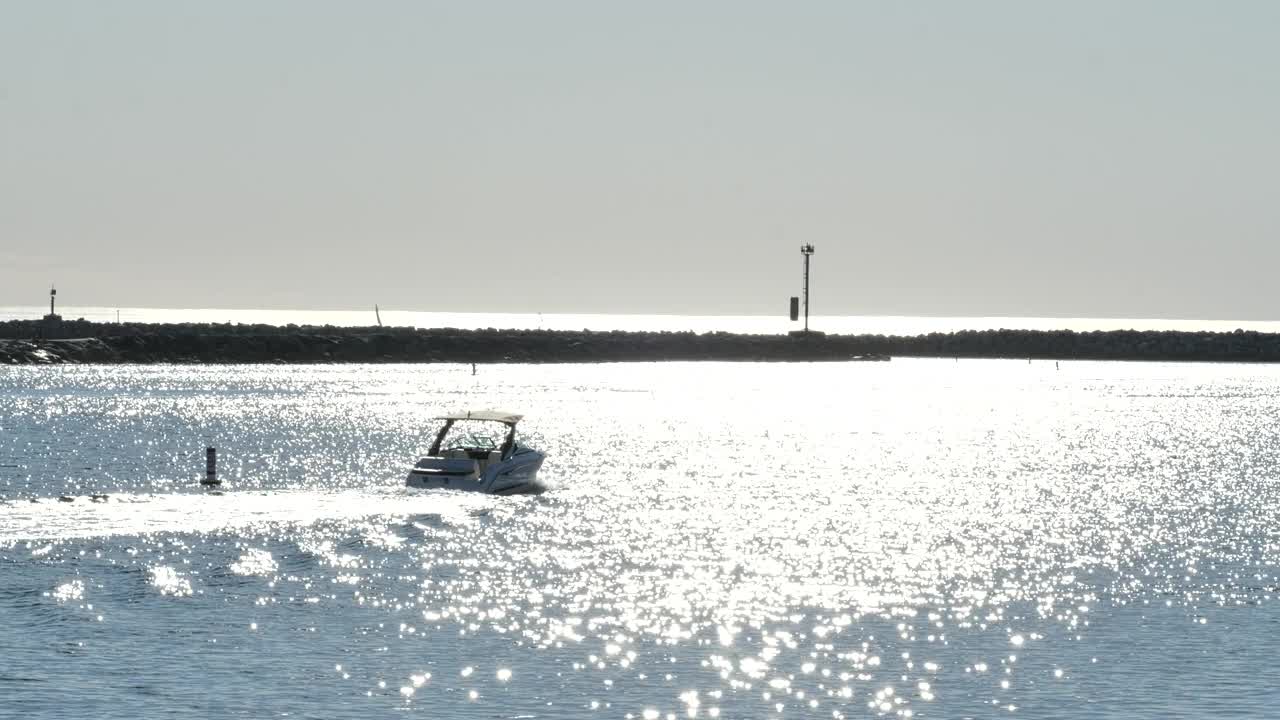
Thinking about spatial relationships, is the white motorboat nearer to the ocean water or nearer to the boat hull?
the boat hull

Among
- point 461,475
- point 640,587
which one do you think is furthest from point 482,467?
point 640,587

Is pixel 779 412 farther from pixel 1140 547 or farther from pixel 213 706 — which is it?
pixel 213 706

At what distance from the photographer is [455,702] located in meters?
24.8

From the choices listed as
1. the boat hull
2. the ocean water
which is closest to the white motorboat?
the boat hull

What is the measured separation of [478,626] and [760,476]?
3835 cm

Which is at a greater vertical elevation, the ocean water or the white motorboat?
the white motorboat

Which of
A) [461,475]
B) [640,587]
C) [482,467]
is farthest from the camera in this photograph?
[482,467]

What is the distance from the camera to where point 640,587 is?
3550cm

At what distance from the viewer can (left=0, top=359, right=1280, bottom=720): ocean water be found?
25625 mm

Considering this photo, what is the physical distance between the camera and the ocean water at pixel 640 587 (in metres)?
25.6

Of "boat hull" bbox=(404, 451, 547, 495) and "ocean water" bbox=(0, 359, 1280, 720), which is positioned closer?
"ocean water" bbox=(0, 359, 1280, 720)

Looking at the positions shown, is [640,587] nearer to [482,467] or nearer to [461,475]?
[461,475]

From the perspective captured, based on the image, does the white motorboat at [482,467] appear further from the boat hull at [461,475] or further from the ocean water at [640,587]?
the ocean water at [640,587]

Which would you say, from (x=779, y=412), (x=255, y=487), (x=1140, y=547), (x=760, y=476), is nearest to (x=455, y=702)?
(x=1140, y=547)
